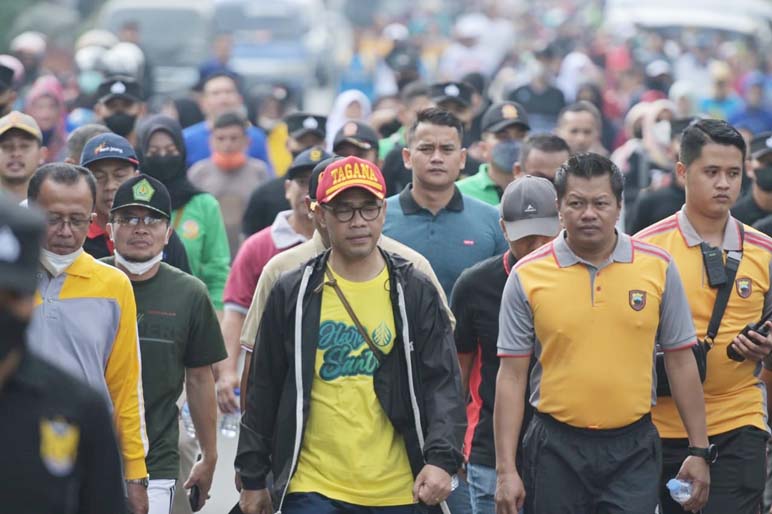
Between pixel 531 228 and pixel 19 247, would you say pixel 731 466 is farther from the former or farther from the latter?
pixel 19 247

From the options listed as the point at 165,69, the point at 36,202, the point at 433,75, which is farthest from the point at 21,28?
the point at 36,202

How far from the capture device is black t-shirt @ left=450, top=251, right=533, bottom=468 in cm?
779

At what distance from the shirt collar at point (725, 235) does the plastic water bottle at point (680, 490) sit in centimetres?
104

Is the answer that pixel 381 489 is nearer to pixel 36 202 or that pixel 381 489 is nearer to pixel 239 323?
pixel 36 202

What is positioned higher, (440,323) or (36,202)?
(36,202)

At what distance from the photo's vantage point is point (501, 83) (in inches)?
1087

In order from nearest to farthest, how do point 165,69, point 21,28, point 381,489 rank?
point 381,489 → point 21,28 → point 165,69

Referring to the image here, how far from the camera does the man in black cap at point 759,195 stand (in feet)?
35.2

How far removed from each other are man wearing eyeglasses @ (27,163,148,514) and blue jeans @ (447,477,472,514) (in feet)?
5.32

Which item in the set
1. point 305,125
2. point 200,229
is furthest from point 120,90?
point 200,229

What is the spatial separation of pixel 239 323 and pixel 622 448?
2919 millimetres

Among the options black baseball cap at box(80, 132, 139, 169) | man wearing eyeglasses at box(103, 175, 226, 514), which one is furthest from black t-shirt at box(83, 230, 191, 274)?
man wearing eyeglasses at box(103, 175, 226, 514)

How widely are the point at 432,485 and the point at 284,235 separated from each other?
3.14 metres

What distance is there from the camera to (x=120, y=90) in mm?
12945
